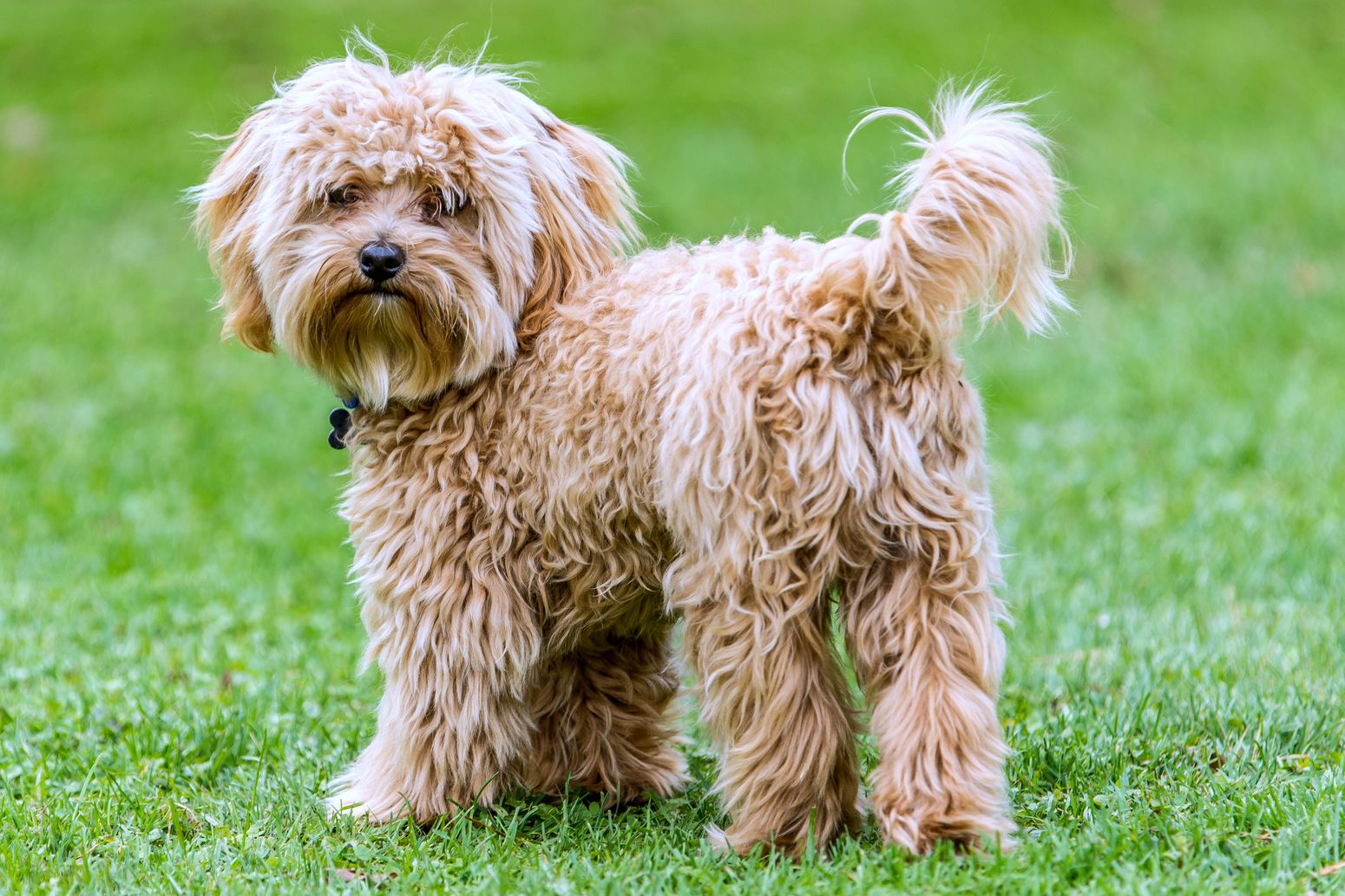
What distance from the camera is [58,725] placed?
5.14 metres

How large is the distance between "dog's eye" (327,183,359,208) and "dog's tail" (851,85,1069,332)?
1414 millimetres

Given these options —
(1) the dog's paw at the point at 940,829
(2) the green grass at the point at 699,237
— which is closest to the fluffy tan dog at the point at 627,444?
(1) the dog's paw at the point at 940,829

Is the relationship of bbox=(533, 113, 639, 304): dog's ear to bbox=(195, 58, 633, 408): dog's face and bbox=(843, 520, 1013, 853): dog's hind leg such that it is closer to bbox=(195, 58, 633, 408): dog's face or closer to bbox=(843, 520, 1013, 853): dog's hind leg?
bbox=(195, 58, 633, 408): dog's face

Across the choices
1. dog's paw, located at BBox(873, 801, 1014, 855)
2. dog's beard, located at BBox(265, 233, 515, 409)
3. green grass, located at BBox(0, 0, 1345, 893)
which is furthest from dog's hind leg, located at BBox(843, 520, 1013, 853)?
dog's beard, located at BBox(265, 233, 515, 409)

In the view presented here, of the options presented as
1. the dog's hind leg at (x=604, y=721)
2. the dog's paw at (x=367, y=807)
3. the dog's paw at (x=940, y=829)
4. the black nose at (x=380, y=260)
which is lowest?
the dog's paw at (x=367, y=807)

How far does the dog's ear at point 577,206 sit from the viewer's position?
4074 millimetres

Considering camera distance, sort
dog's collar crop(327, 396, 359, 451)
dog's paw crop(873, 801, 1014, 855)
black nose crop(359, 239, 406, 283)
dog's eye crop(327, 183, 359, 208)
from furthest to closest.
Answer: dog's collar crop(327, 396, 359, 451) → dog's eye crop(327, 183, 359, 208) → black nose crop(359, 239, 406, 283) → dog's paw crop(873, 801, 1014, 855)

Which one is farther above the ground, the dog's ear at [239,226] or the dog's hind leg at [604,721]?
the dog's ear at [239,226]

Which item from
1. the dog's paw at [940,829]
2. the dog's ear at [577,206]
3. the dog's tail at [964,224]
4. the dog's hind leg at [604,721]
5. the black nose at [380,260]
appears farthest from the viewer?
the dog's hind leg at [604,721]

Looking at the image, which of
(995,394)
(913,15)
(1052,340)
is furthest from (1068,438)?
(913,15)

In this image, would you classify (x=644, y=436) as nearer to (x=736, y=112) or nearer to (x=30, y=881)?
(x=30, y=881)

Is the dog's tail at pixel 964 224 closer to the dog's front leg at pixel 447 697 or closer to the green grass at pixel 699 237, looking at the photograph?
the green grass at pixel 699 237

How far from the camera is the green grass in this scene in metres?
3.98

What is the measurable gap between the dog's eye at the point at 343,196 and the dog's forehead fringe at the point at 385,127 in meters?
0.05
